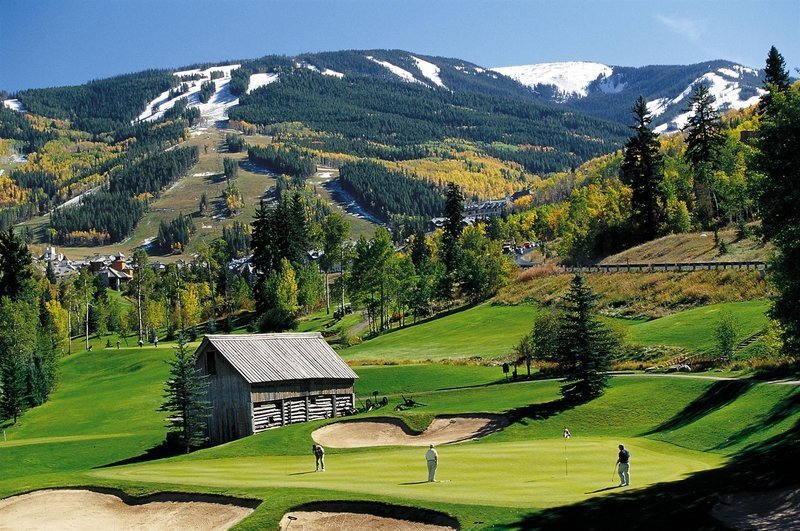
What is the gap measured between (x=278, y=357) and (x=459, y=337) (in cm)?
3663

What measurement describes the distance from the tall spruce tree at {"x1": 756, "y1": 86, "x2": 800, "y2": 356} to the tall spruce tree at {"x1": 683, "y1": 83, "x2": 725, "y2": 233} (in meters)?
72.0

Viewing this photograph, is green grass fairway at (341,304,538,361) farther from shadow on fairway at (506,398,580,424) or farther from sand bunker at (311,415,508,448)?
sand bunker at (311,415,508,448)

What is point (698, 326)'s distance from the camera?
64375 millimetres

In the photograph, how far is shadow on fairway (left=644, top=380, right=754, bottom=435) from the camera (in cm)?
4044

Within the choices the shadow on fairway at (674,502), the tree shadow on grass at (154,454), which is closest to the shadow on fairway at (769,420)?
the shadow on fairway at (674,502)

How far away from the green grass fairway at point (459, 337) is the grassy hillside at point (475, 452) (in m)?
13.8

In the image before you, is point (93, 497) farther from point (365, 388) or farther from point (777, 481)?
point (365, 388)

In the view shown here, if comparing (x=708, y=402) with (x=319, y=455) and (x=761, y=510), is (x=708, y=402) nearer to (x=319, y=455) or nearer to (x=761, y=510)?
(x=319, y=455)

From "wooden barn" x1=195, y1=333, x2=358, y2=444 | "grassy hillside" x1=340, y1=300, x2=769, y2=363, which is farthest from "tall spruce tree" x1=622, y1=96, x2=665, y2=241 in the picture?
"wooden barn" x1=195, y1=333, x2=358, y2=444

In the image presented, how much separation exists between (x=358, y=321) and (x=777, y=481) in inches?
3656

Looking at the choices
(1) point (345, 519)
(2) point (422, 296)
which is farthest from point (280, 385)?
(2) point (422, 296)

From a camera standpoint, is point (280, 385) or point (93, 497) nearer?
point (93, 497)

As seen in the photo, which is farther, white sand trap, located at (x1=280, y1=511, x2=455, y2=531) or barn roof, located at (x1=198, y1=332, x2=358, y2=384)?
barn roof, located at (x1=198, y1=332, x2=358, y2=384)

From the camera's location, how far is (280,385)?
54.7 meters
